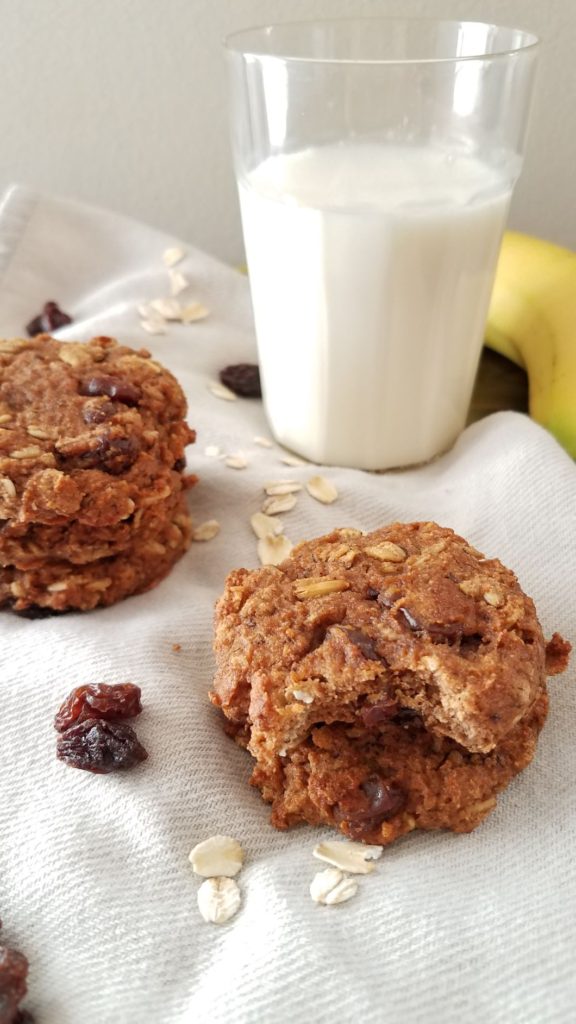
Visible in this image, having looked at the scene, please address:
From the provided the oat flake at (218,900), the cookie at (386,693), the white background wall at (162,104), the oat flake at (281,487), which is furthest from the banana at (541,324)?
the oat flake at (218,900)

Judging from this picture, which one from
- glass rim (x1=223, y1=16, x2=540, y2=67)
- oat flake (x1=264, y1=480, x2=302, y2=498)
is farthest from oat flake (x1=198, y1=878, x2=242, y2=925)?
glass rim (x1=223, y1=16, x2=540, y2=67)

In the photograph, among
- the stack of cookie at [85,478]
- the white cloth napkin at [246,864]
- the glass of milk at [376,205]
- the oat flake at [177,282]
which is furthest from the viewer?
the oat flake at [177,282]

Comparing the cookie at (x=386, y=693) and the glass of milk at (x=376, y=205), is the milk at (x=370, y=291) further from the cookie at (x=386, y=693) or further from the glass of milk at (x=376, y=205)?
the cookie at (x=386, y=693)

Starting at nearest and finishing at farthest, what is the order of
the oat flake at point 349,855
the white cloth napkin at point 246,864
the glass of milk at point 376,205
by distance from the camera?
the white cloth napkin at point 246,864 → the oat flake at point 349,855 → the glass of milk at point 376,205

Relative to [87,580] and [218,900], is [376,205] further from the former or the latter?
[218,900]

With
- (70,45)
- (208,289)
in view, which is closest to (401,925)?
(208,289)

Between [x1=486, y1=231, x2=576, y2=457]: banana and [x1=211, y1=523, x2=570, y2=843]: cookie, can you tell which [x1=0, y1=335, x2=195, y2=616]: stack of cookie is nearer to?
[x1=211, y1=523, x2=570, y2=843]: cookie

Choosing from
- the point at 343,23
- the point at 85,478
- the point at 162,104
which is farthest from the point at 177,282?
the point at 85,478

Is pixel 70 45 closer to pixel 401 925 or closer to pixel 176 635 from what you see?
pixel 176 635
